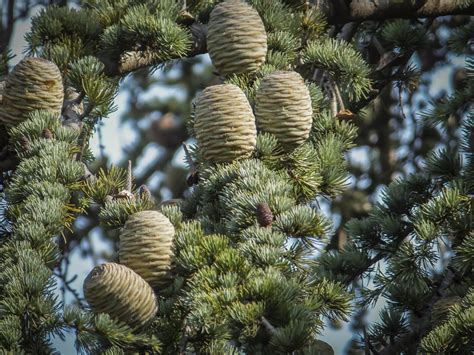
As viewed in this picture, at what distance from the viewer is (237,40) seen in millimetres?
2490

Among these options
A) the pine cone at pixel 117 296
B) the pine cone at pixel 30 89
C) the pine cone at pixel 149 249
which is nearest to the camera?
the pine cone at pixel 117 296

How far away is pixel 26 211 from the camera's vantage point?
217 cm

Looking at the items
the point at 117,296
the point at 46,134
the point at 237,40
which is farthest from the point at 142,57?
the point at 117,296

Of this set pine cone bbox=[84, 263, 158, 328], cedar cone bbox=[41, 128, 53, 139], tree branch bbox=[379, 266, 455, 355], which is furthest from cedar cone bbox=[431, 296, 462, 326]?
cedar cone bbox=[41, 128, 53, 139]

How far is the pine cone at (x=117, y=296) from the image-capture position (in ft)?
6.19

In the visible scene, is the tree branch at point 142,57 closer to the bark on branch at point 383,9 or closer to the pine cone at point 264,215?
the bark on branch at point 383,9

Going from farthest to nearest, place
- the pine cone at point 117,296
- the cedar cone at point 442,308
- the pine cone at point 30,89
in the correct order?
the pine cone at point 30,89 < the cedar cone at point 442,308 < the pine cone at point 117,296

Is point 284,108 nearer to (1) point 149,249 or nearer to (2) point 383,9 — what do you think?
(1) point 149,249

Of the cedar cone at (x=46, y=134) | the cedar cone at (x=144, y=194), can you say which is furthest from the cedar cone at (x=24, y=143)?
the cedar cone at (x=144, y=194)

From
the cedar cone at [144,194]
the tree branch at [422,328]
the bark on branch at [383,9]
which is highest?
the bark on branch at [383,9]

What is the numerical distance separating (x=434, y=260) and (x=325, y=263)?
0.96 ft

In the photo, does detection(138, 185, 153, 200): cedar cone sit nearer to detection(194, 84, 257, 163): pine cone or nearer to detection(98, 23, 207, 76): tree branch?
detection(194, 84, 257, 163): pine cone

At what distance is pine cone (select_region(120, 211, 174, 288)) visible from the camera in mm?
2031

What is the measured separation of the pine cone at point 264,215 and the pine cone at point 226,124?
9.1 inches
